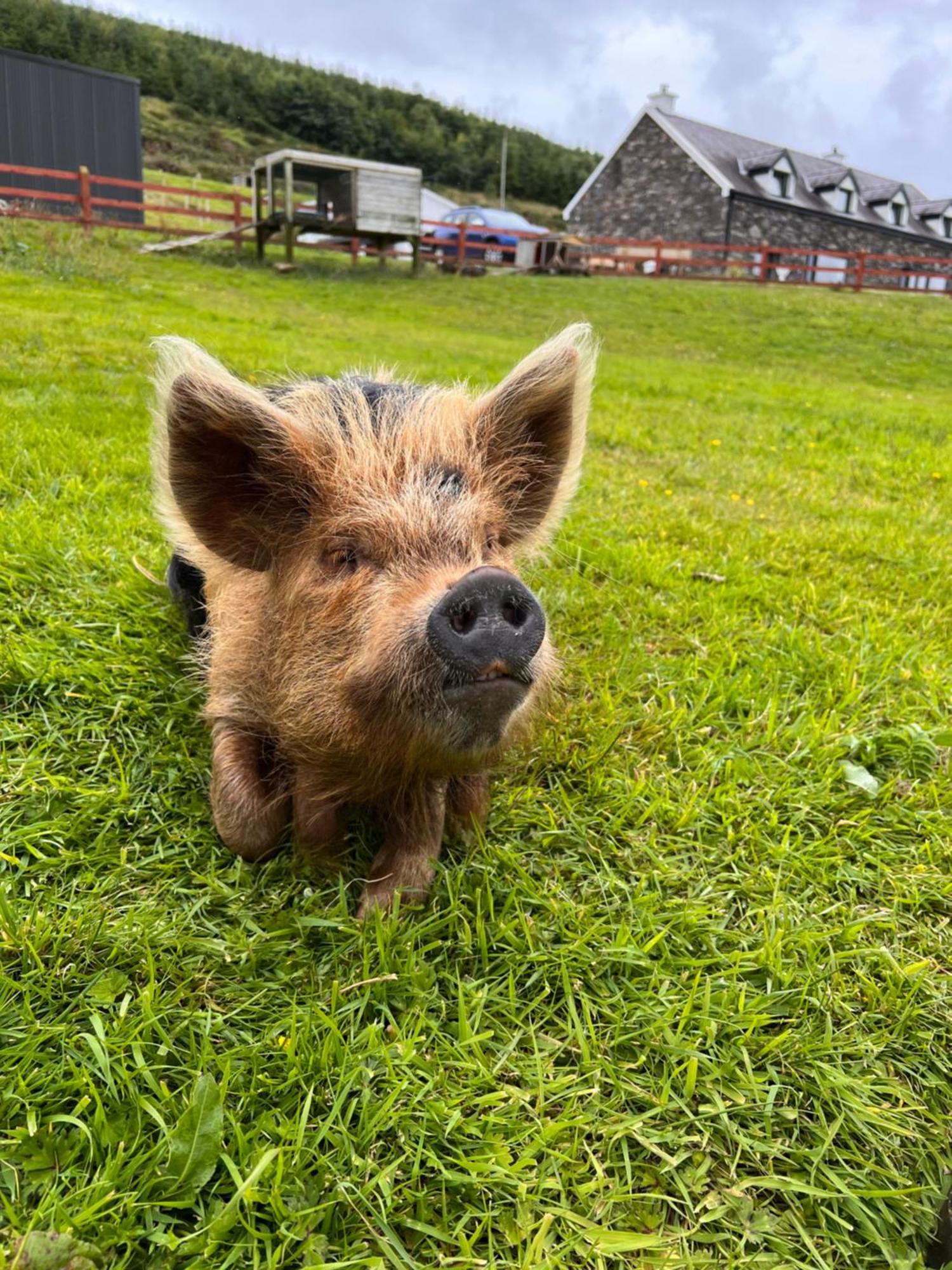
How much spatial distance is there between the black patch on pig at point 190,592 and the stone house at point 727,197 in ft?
121

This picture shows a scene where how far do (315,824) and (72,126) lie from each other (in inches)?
837

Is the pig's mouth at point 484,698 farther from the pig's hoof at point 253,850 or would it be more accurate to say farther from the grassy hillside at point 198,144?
the grassy hillside at point 198,144

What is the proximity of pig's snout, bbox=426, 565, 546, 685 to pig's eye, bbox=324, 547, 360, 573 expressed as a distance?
387mm

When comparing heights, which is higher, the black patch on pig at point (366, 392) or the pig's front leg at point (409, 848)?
the black patch on pig at point (366, 392)

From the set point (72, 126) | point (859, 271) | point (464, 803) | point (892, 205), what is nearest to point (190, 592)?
point (464, 803)

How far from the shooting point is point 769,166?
121ft

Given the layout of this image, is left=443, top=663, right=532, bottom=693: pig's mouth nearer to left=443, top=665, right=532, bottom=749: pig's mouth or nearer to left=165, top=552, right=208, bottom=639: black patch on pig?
left=443, top=665, right=532, bottom=749: pig's mouth

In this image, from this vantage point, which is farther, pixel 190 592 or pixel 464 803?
pixel 190 592

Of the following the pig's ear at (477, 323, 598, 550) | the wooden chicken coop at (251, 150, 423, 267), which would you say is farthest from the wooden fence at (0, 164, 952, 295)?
the pig's ear at (477, 323, 598, 550)

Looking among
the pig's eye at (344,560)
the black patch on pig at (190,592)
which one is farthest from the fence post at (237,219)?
the pig's eye at (344,560)

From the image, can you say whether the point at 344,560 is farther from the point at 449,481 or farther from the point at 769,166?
the point at 769,166

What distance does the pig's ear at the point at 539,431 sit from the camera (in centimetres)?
227

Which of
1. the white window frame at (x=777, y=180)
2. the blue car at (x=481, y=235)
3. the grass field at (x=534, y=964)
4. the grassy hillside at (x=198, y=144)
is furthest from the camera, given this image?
the white window frame at (x=777, y=180)

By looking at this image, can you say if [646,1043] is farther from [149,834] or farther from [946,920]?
[149,834]
